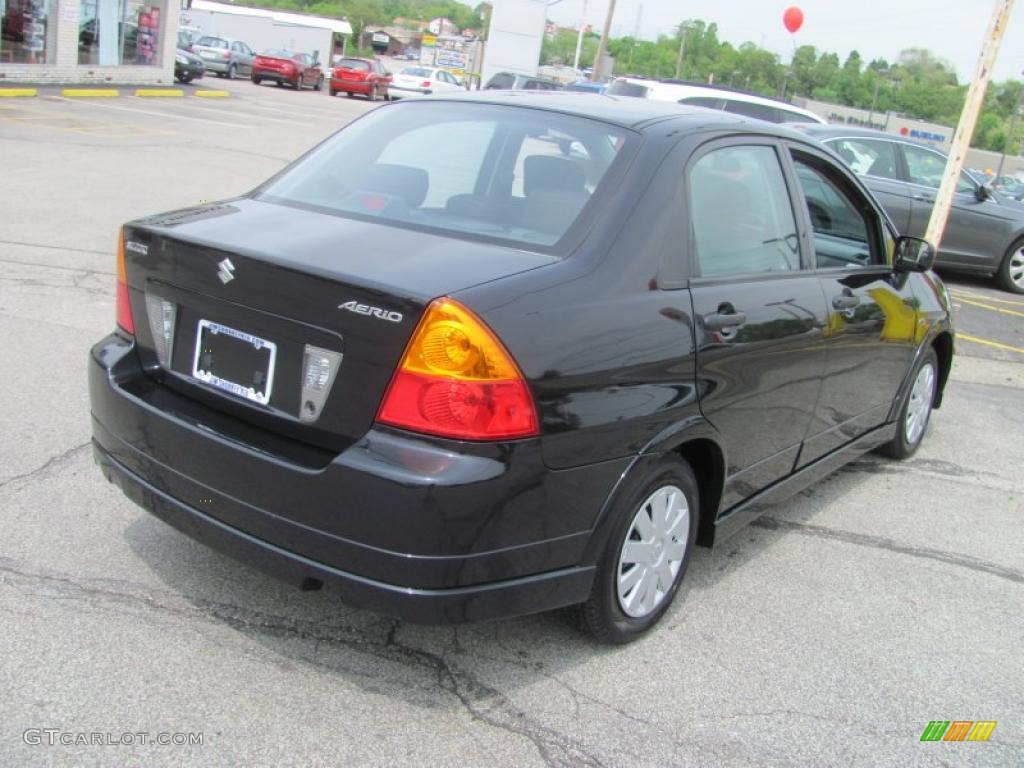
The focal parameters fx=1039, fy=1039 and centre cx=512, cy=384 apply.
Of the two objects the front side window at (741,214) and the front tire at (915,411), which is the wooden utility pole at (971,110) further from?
the front side window at (741,214)

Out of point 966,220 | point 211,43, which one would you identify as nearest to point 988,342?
point 966,220

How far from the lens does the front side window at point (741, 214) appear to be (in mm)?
3590

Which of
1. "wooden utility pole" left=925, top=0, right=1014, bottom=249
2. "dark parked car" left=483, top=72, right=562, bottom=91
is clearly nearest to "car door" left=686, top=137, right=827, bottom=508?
"wooden utility pole" left=925, top=0, right=1014, bottom=249

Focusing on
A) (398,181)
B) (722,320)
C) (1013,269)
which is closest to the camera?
(722,320)

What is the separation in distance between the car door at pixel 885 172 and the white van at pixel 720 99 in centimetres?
190

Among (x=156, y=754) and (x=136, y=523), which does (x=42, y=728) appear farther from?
(x=136, y=523)

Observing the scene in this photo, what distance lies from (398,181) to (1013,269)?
11.5m

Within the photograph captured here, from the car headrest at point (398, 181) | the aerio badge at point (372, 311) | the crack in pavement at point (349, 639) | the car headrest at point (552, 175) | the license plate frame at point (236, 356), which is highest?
the car headrest at point (552, 175)

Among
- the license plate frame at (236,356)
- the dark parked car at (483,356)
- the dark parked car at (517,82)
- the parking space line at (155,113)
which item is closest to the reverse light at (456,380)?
the dark parked car at (483,356)

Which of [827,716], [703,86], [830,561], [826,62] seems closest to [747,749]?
[827,716]

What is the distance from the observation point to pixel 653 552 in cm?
347

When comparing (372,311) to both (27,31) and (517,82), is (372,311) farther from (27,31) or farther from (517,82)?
(517,82)

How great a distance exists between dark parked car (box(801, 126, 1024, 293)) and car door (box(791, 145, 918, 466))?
6.75 metres

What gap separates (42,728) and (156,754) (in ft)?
1.06
